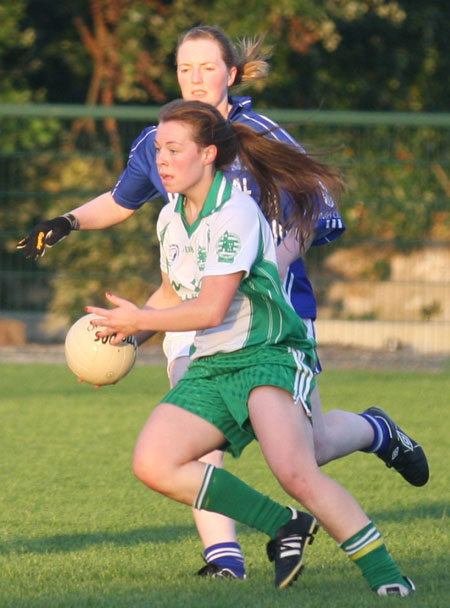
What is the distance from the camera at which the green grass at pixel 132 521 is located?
A: 13.7 feet

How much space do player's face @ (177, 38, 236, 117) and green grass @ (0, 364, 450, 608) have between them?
1.73 meters

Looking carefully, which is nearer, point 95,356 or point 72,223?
point 95,356

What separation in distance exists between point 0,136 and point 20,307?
1.62 metres

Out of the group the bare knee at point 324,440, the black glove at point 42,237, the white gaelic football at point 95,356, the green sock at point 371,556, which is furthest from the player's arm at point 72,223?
the green sock at point 371,556

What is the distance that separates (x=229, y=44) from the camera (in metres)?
4.95

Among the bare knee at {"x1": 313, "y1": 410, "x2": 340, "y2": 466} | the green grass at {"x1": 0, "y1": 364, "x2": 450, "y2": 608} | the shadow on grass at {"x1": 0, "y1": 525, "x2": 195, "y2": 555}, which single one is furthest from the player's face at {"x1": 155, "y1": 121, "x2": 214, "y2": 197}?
the shadow on grass at {"x1": 0, "y1": 525, "x2": 195, "y2": 555}

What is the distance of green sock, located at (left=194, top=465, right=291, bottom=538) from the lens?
4.09 metres

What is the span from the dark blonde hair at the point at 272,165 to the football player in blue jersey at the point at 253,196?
2.5 inches

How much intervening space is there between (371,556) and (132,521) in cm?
175

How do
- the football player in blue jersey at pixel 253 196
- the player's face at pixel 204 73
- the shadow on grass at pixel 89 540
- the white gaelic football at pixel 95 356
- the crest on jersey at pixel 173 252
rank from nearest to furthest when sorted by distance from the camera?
1. the crest on jersey at pixel 173 252
2. the white gaelic football at pixel 95 356
3. the football player in blue jersey at pixel 253 196
4. the player's face at pixel 204 73
5. the shadow on grass at pixel 89 540

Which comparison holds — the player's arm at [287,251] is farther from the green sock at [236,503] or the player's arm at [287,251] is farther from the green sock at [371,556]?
the green sock at [371,556]

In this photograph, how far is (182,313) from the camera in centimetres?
398

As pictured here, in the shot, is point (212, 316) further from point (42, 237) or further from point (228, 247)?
point (42, 237)

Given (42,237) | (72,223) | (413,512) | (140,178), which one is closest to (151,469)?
(42,237)
